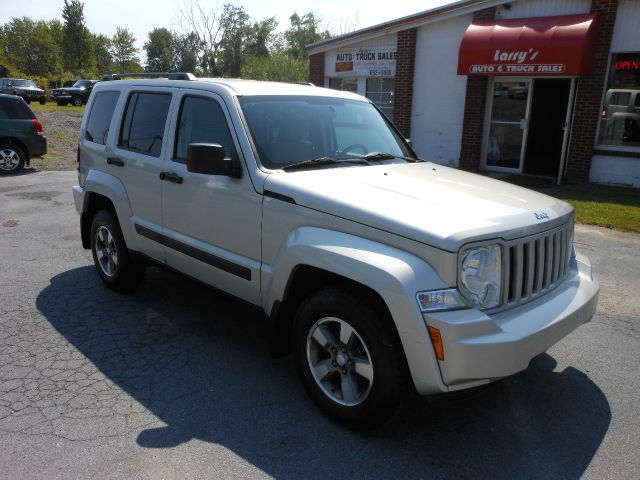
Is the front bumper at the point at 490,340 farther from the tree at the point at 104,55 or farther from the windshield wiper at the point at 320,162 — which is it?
the tree at the point at 104,55

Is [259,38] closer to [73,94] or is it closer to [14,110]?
[73,94]

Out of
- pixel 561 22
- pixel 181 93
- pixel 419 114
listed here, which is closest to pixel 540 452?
pixel 181 93

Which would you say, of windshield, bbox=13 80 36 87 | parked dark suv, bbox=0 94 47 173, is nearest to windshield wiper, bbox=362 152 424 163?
parked dark suv, bbox=0 94 47 173

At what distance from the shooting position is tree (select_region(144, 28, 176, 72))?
104312 millimetres

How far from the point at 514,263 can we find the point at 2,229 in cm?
744

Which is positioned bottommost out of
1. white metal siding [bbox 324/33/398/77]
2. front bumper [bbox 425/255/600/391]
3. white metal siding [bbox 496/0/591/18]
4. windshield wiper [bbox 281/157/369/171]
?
front bumper [bbox 425/255/600/391]

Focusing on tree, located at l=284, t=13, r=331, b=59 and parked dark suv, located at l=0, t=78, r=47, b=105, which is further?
tree, located at l=284, t=13, r=331, b=59

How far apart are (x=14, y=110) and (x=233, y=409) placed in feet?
40.9

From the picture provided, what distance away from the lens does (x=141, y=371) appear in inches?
149

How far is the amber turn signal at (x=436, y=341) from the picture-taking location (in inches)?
101

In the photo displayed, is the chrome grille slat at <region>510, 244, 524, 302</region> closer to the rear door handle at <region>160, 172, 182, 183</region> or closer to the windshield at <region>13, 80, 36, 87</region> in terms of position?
the rear door handle at <region>160, 172, 182, 183</region>

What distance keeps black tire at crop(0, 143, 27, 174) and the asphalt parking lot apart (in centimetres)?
944

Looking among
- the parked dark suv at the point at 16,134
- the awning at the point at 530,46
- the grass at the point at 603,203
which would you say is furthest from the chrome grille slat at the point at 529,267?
the parked dark suv at the point at 16,134

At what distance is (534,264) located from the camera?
3041mm
